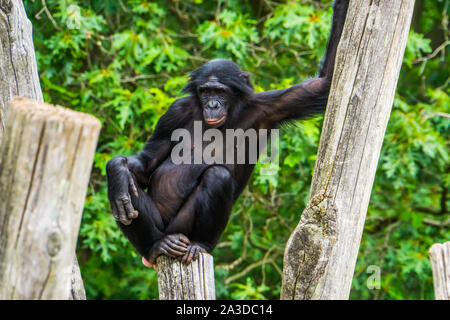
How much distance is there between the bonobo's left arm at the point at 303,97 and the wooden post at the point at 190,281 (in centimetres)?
154

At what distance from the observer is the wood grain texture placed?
143 inches

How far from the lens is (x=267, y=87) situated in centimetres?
723

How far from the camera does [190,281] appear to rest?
339 centimetres

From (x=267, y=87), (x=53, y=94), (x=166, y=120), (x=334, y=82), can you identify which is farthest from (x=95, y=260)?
(x=334, y=82)

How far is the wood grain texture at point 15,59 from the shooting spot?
363 centimetres

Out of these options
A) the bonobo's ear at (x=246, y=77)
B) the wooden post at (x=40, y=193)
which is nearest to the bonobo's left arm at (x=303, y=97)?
the bonobo's ear at (x=246, y=77)

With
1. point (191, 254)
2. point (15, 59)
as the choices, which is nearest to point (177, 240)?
point (191, 254)

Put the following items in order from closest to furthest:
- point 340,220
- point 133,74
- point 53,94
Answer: point 340,220
point 53,94
point 133,74

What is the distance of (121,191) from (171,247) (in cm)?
53

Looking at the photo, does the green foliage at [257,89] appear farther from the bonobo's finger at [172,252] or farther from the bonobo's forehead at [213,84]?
the bonobo's finger at [172,252]

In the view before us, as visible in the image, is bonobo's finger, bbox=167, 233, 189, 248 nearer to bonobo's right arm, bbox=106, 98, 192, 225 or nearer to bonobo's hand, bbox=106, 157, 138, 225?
bonobo's hand, bbox=106, 157, 138, 225

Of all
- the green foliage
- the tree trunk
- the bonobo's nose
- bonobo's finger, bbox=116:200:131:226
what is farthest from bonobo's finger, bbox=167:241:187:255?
the green foliage

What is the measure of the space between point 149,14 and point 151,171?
2.99m
